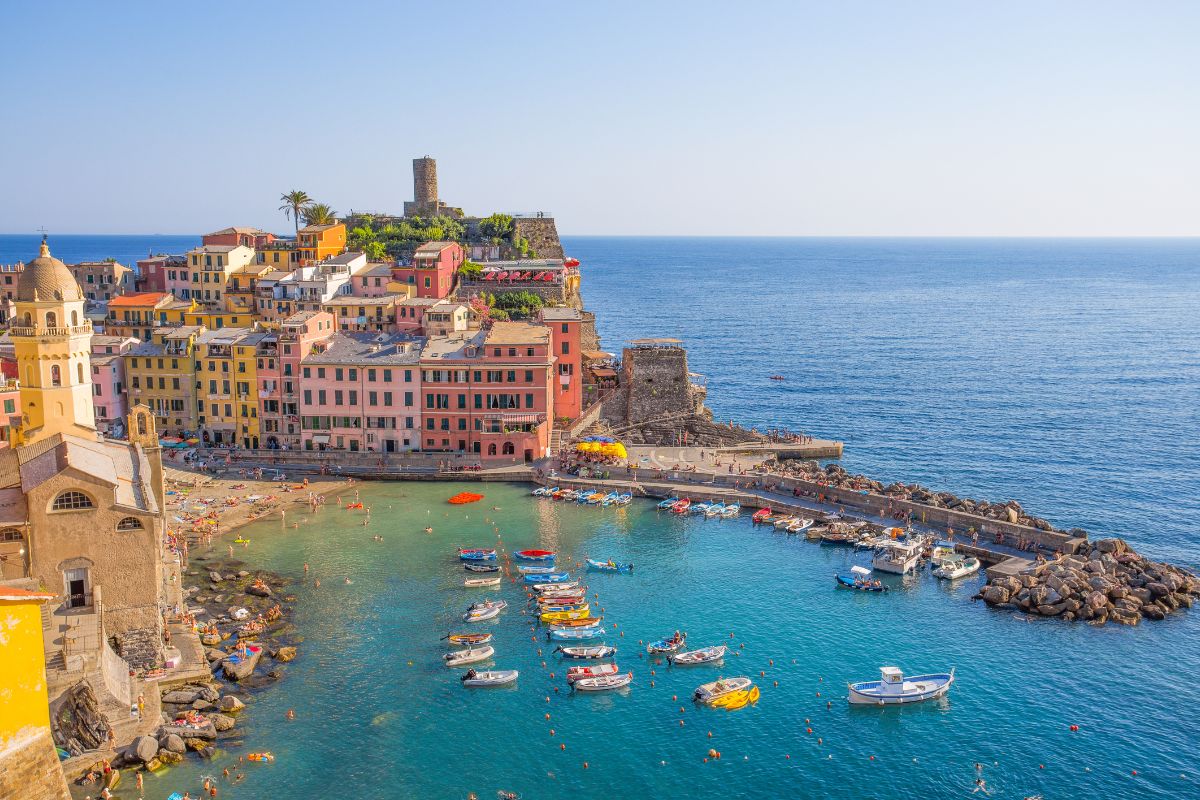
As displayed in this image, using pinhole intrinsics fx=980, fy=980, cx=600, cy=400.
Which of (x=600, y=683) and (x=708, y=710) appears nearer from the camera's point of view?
(x=708, y=710)

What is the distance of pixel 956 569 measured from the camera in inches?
2457

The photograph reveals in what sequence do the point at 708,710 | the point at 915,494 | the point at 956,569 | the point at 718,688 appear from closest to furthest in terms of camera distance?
the point at 708,710
the point at 718,688
the point at 956,569
the point at 915,494

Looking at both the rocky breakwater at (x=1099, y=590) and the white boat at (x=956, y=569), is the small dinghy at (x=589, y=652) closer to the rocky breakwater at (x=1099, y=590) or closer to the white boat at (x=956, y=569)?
the white boat at (x=956, y=569)

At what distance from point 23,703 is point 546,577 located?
34.8 m

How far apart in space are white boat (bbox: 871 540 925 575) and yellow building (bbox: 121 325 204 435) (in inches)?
2384

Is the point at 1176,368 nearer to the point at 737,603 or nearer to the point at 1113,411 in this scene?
the point at 1113,411

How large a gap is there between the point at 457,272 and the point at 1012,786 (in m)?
88.5

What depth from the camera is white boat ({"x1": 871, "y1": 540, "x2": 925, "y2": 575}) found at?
6297 cm

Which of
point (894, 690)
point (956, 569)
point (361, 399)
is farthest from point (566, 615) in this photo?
point (361, 399)

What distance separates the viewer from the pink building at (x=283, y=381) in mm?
84875

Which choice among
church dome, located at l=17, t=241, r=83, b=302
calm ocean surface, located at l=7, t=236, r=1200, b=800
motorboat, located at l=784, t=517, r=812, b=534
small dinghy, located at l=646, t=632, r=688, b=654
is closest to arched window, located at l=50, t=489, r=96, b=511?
church dome, located at l=17, t=241, r=83, b=302

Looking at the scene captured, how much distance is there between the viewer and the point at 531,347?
84.6 metres

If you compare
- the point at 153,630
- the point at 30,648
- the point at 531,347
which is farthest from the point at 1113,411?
the point at 30,648

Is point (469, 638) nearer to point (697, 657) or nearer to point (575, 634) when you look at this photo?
point (575, 634)
